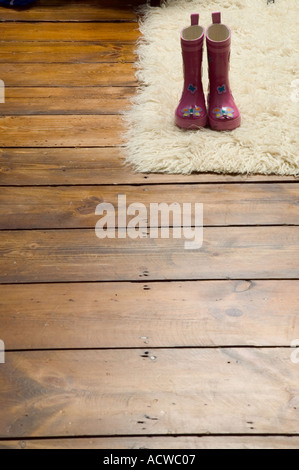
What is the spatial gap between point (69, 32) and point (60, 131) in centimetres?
73

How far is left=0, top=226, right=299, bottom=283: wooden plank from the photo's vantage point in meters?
1.14

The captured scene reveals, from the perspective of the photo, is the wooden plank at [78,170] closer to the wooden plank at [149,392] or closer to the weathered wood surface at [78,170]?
the weathered wood surface at [78,170]

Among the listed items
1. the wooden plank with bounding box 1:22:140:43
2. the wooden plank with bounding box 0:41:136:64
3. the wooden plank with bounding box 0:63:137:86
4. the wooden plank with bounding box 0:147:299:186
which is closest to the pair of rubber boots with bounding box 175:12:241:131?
the wooden plank with bounding box 0:147:299:186

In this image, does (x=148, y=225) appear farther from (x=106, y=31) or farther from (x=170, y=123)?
(x=106, y=31)

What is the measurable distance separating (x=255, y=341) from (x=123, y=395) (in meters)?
→ 0.26

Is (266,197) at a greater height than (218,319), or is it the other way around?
(266,197)

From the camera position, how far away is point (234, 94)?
168cm

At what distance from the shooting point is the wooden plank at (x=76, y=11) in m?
2.23

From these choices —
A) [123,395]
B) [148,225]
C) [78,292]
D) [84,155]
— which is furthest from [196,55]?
[123,395]

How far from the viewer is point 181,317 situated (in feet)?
3.42

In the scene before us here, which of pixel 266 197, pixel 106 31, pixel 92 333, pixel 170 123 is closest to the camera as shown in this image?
pixel 92 333

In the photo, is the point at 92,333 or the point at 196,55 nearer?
the point at 92,333

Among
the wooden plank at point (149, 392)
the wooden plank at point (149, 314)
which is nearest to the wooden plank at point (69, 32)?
the wooden plank at point (149, 314)

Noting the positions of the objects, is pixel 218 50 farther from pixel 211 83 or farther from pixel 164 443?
pixel 164 443
